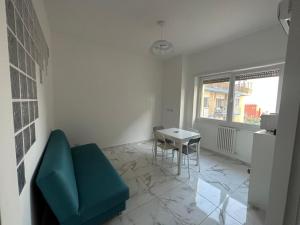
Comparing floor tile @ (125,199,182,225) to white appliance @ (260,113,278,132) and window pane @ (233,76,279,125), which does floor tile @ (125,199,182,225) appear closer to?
white appliance @ (260,113,278,132)

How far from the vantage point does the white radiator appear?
127 inches

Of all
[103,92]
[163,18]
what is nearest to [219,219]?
[163,18]

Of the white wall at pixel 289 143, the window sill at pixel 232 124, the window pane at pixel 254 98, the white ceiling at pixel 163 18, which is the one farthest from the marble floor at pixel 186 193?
the white ceiling at pixel 163 18

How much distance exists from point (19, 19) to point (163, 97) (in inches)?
159

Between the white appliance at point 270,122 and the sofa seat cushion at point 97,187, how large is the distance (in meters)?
1.97

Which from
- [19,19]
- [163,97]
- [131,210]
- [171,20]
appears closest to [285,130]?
[19,19]

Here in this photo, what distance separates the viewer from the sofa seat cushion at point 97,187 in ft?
4.46

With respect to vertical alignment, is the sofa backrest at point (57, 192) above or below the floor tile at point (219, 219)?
above

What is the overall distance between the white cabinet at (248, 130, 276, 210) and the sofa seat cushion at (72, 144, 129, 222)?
164 centimetres

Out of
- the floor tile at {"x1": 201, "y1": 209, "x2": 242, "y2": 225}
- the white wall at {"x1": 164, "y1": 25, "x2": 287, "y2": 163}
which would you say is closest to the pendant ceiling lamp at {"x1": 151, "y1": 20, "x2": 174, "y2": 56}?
the white wall at {"x1": 164, "y1": 25, "x2": 287, "y2": 163}

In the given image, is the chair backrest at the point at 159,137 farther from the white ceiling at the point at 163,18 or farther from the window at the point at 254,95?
the white ceiling at the point at 163,18

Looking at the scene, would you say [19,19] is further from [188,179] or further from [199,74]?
[199,74]

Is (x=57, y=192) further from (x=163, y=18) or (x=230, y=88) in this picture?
(x=230, y=88)

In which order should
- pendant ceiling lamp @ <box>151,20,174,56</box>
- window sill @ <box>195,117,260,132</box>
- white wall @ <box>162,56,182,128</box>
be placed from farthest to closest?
1. white wall @ <box>162,56,182,128</box>
2. window sill @ <box>195,117,260,132</box>
3. pendant ceiling lamp @ <box>151,20,174,56</box>
